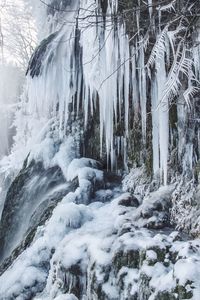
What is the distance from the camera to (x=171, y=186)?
18.5ft

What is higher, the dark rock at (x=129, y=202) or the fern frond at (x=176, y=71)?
the fern frond at (x=176, y=71)

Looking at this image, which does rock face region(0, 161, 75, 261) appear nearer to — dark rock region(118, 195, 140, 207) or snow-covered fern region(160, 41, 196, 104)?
dark rock region(118, 195, 140, 207)

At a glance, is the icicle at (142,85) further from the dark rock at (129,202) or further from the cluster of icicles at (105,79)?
the dark rock at (129,202)

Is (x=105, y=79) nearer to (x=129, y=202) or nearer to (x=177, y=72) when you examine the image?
(x=177, y=72)

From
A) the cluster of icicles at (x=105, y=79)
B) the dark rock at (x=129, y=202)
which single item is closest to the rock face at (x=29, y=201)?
the cluster of icicles at (x=105, y=79)

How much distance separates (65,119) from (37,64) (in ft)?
3.89

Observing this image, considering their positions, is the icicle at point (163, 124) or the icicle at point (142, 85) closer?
the icicle at point (163, 124)

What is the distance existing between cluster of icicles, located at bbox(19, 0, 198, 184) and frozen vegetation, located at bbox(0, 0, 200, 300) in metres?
0.02

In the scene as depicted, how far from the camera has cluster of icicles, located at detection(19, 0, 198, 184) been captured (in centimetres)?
550

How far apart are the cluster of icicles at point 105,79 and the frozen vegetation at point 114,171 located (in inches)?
0.8

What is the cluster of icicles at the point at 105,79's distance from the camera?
5.50 metres

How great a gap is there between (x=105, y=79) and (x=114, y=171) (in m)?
3.60

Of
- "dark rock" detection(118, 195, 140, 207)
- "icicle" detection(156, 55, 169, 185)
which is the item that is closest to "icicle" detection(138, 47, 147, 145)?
"icicle" detection(156, 55, 169, 185)

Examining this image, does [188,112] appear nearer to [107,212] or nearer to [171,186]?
[171,186]
